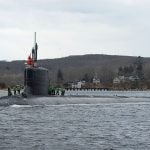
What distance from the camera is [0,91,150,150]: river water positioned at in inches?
1206

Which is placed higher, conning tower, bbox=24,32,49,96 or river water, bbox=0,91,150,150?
conning tower, bbox=24,32,49,96

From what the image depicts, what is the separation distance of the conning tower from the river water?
220 centimetres

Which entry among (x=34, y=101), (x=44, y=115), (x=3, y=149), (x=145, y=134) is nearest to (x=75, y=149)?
(x=3, y=149)

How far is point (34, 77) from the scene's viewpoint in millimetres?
56125

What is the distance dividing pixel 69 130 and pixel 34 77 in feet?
63.9

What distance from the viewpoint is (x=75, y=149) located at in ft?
96.1

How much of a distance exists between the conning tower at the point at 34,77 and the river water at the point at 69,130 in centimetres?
220

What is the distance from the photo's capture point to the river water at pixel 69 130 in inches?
1206

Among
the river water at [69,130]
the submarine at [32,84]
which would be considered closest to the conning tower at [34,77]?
the submarine at [32,84]

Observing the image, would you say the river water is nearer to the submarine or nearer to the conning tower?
the submarine

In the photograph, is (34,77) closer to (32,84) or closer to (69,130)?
(32,84)

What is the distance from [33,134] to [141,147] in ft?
24.7

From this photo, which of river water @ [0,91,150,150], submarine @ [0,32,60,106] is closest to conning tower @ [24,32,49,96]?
submarine @ [0,32,60,106]

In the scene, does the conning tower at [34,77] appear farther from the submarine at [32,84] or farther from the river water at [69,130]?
the river water at [69,130]
